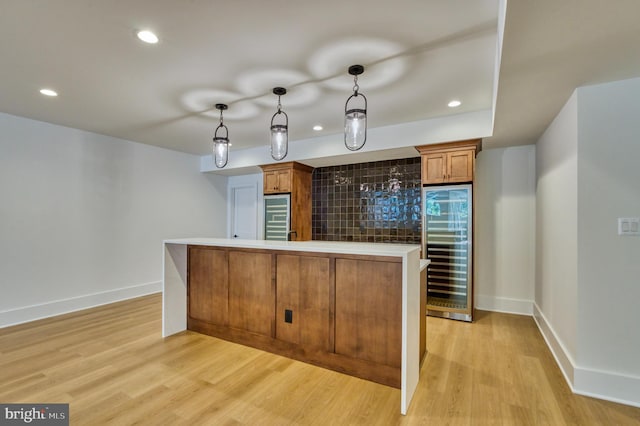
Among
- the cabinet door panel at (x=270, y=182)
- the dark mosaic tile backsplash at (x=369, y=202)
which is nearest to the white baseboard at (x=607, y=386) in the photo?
the dark mosaic tile backsplash at (x=369, y=202)

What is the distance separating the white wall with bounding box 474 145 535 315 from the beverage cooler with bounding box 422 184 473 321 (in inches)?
13.8

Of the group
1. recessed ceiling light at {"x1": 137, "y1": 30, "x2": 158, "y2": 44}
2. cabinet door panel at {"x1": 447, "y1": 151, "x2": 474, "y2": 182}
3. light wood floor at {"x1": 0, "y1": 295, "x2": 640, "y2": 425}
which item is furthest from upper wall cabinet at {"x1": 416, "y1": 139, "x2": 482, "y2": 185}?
recessed ceiling light at {"x1": 137, "y1": 30, "x2": 158, "y2": 44}

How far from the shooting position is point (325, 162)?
16.0ft

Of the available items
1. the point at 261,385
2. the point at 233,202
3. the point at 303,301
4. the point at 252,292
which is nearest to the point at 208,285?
the point at 252,292

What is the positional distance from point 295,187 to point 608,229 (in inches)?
151

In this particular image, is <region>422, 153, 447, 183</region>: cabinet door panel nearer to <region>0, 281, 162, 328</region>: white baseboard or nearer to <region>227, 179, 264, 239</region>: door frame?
<region>227, 179, 264, 239</region>: door frame

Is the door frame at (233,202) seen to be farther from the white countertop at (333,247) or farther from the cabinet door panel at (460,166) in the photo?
the cabinet door panel at (460,166)

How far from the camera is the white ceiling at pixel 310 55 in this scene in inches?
67.6

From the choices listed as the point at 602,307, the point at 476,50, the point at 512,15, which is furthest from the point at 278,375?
the point at 476,50

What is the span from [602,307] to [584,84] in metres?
1.64

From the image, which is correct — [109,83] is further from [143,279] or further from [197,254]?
[143,279]

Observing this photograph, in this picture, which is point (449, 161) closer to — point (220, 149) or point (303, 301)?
point (303, 301)

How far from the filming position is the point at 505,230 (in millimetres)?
3996

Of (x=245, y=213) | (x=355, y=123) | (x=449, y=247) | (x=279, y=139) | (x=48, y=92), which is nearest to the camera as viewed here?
(x=355, y=123)
